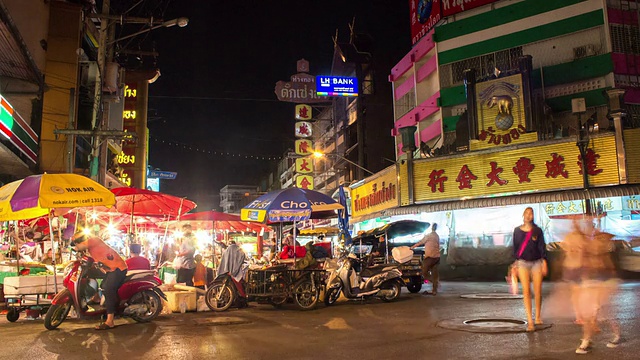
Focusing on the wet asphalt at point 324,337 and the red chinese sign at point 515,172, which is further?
the red chinese sign at point 515,172

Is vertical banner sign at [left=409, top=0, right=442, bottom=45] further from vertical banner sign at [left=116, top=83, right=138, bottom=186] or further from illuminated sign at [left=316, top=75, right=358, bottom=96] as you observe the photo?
vertical banner sign at [left=116, top=83, right=138, bottom=186]

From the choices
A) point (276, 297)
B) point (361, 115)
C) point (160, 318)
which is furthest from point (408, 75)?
point (160, 318)

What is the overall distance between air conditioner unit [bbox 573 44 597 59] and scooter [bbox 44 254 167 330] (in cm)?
1900

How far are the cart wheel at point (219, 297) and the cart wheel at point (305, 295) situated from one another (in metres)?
1.43

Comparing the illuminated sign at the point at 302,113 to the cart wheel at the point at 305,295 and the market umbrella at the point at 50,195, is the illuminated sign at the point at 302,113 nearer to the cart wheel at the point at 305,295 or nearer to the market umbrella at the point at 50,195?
the cart wheel at the point at 305,295

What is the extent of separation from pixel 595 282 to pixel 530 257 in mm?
957

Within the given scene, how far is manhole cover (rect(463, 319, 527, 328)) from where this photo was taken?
7589 mm

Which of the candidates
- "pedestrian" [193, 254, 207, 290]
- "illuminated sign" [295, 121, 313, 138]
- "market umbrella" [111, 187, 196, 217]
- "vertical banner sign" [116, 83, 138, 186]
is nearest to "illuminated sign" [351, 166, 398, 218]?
"illuminated sign" [295, 121, 313, 138]

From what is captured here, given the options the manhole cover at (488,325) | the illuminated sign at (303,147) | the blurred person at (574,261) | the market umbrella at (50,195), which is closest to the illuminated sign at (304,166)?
the illuminated sign at (303,147)

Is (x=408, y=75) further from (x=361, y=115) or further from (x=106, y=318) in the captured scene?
(x=106, y=318)

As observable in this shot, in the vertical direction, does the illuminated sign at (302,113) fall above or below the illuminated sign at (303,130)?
above

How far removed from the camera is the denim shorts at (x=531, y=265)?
6954 millimetres

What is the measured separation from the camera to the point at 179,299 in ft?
35.6

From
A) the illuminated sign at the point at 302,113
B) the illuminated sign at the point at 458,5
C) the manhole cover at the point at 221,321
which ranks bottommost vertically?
the manhole cover at the point at 221,321
